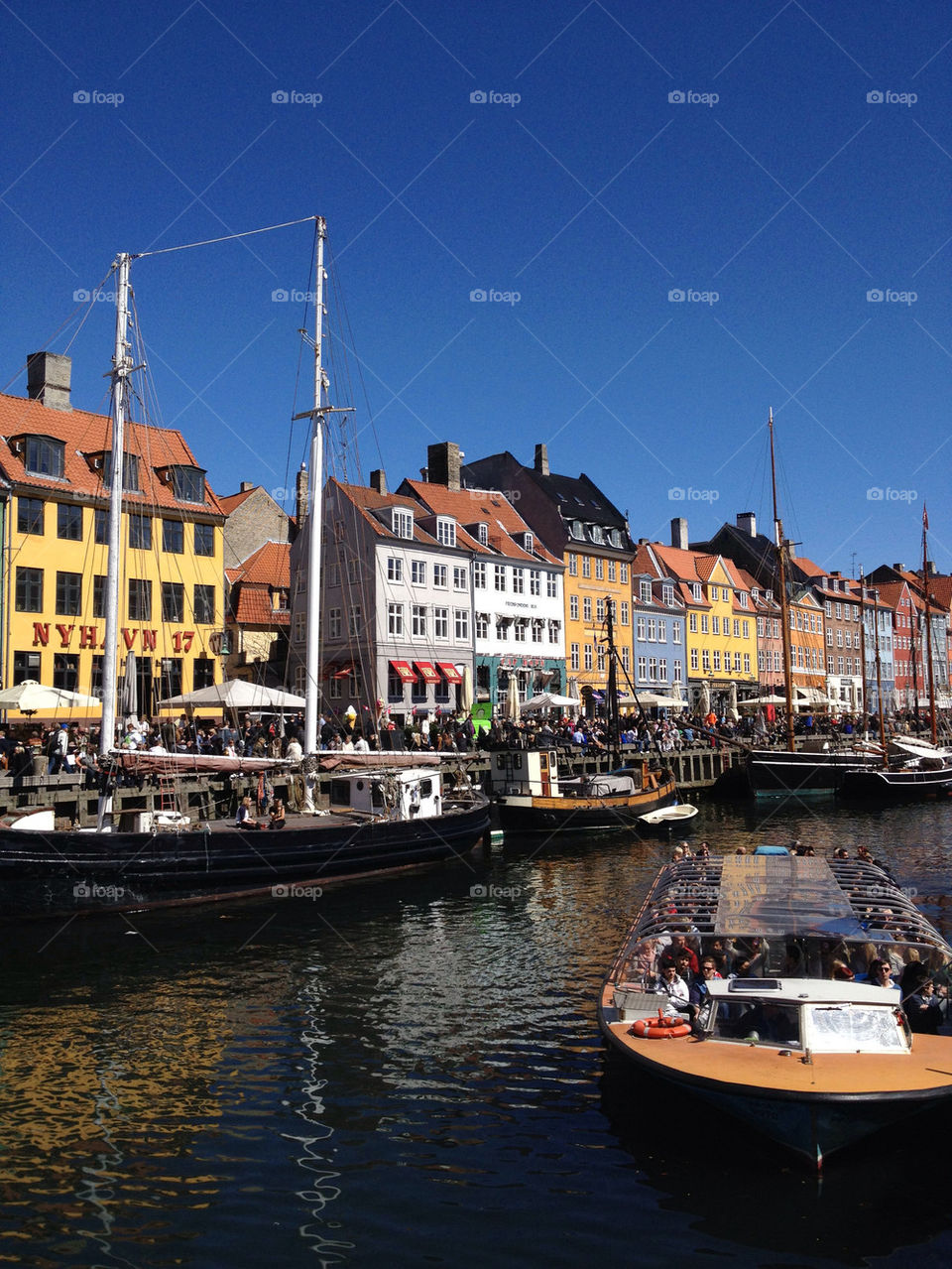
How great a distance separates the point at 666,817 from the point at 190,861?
67.5 feet

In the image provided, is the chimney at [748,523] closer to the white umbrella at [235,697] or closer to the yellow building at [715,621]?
the yellow building at [715,621]

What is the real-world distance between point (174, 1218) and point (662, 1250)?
481cm

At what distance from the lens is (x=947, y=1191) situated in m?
10.8

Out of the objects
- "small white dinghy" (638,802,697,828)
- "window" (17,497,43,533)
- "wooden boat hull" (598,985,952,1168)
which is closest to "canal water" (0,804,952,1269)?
"wooden boat hull" (598,985,952,1168)

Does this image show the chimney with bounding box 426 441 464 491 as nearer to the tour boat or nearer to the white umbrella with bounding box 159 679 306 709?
the white umbrella with bounding box 159 679 306 709

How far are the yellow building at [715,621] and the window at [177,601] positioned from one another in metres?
40.4

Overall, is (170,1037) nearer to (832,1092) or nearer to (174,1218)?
(174,1218)

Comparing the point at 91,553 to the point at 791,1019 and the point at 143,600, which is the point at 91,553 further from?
the point at 791,1019

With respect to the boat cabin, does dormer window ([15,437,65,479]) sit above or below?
above

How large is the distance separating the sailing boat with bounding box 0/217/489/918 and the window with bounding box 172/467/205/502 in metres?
17.4

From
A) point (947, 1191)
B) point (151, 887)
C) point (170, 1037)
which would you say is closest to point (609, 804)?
point (151, 887)

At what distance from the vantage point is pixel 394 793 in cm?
3172

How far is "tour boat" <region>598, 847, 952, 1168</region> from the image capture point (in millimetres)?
10680

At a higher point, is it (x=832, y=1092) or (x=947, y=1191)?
(x=832, y=1092)
